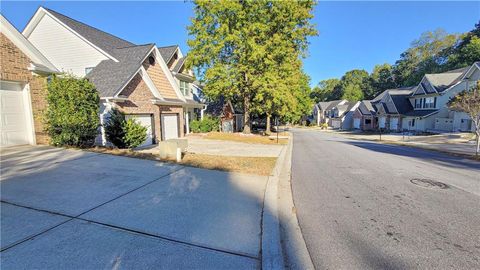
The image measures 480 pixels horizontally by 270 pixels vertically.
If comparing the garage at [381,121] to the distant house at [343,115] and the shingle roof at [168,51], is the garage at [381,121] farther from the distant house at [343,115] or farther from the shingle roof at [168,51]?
the shingle roof at [168,51]

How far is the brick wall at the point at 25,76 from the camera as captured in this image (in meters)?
8.99

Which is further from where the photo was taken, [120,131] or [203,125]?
[203,125]

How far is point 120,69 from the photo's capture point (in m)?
13.9

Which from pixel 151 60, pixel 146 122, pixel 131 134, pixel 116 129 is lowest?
pixel 131 134

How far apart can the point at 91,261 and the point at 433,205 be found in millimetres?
6855

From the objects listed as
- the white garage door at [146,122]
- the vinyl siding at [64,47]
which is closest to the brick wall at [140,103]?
the white garage door at [146,122]

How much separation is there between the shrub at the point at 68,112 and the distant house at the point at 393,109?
4429cm

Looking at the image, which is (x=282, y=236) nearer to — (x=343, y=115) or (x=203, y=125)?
(x=203, y=125)

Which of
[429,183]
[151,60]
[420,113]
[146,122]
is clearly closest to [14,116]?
[146,122]

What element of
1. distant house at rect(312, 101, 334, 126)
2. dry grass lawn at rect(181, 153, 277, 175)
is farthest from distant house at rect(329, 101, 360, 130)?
dry grass lawn at rect(181, 153, 277, 175)

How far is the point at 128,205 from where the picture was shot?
4.57 meters

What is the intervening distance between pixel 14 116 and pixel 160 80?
9151mm

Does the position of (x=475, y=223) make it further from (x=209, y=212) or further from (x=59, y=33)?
(x=59, y=33)

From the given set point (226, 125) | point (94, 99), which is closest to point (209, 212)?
point (94, 99)
